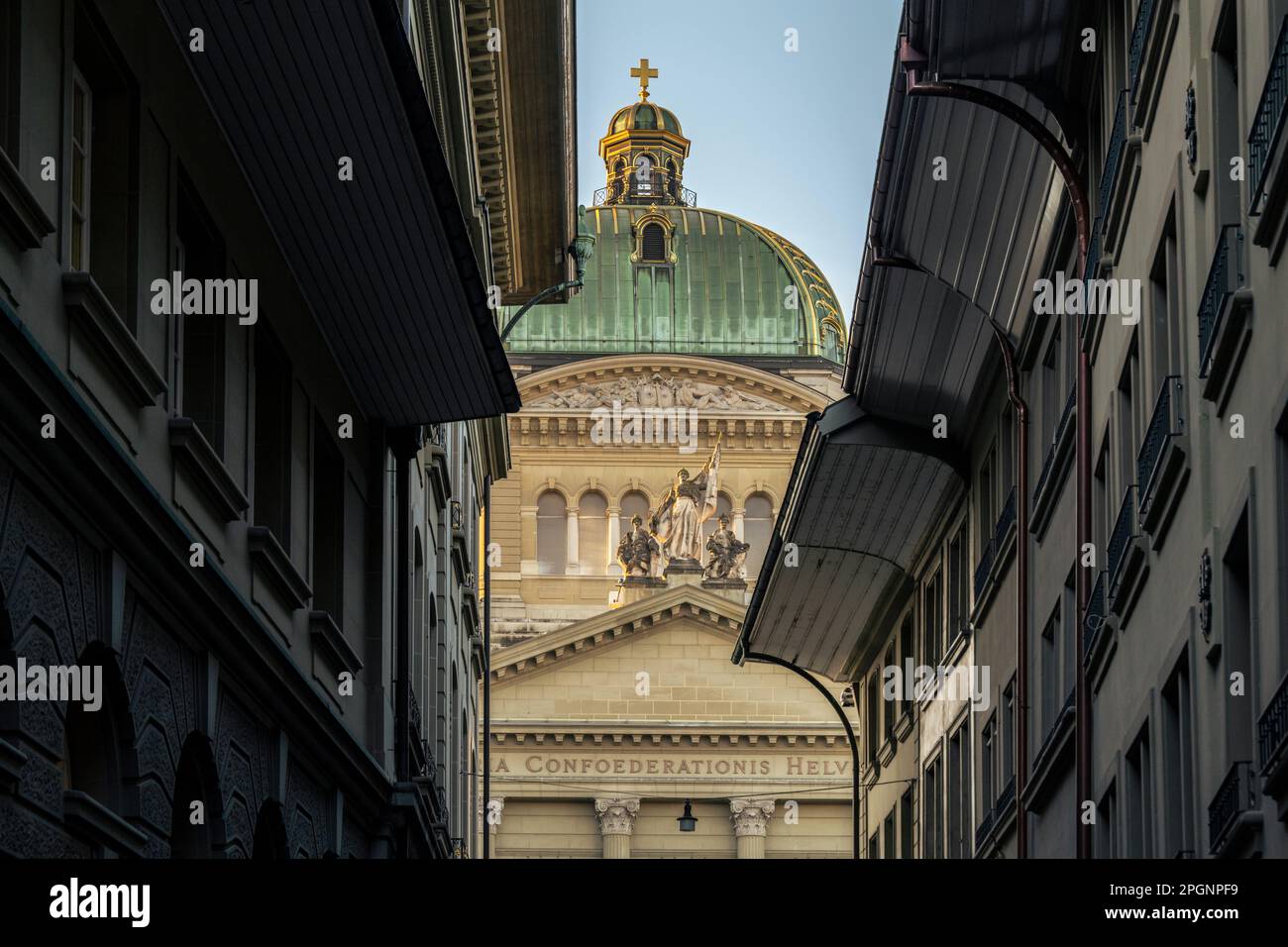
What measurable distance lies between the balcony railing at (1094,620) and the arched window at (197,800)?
722 cm

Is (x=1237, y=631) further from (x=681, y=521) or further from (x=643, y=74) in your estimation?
(x=643, y=74)

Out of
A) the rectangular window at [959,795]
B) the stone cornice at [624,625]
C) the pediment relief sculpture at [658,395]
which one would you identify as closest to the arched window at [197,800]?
the rectangular window at [959,795]

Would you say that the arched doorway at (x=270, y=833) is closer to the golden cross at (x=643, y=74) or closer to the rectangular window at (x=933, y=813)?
the rectangular window at (x=933, y=813)

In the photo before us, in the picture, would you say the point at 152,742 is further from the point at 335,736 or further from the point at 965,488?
the point at 965,488

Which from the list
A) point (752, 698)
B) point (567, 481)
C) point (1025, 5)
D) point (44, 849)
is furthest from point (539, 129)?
point (567, 481)

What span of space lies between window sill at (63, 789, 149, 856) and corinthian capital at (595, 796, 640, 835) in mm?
65099

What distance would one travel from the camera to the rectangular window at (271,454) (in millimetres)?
21250

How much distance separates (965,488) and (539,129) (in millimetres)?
11437

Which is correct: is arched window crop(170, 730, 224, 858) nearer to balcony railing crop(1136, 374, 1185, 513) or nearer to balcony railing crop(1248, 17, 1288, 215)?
balcony railing crop(1136, 374, 1185, 513)

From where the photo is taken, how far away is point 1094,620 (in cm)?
2209

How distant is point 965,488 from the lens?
34.0 m

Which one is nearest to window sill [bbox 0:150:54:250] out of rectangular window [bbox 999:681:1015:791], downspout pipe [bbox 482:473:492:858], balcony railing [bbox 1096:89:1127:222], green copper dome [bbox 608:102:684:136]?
balcony railing [bbox 1096:89:1127:222]

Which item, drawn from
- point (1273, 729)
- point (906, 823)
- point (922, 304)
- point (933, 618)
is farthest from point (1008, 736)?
point (1273, 729)

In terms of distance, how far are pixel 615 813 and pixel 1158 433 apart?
206 ft
